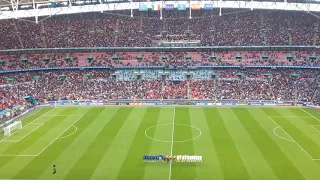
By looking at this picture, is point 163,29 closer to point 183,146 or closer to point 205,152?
point 183,146

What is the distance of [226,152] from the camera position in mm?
34469

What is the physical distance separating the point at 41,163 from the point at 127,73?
34462 mm

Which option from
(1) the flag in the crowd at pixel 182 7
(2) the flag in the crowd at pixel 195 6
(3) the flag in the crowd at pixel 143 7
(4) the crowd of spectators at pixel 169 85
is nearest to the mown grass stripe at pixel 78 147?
(4) the crowd of spectators at pixel 169 85

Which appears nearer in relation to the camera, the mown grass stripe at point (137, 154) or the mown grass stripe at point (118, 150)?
the mown grass stripe at point (137, 154)

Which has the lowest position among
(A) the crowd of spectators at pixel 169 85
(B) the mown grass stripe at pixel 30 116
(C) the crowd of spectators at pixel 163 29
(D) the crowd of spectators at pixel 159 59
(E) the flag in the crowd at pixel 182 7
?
(B) the mown grass stripe at pixel 30 116

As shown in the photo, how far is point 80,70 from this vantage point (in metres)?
66.1

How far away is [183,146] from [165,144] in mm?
2077

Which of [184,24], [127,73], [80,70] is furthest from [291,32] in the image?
[80,70]

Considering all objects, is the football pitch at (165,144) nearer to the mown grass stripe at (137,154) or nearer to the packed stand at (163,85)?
the mown grass stripe at (137,154)

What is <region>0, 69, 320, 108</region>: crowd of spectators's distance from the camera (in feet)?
190

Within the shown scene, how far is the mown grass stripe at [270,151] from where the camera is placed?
29584 millimetres

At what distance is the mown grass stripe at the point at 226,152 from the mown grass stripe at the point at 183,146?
9.15ft

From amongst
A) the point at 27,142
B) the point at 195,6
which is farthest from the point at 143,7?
the point at 27,142

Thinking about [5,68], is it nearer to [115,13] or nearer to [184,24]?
[115,13]
